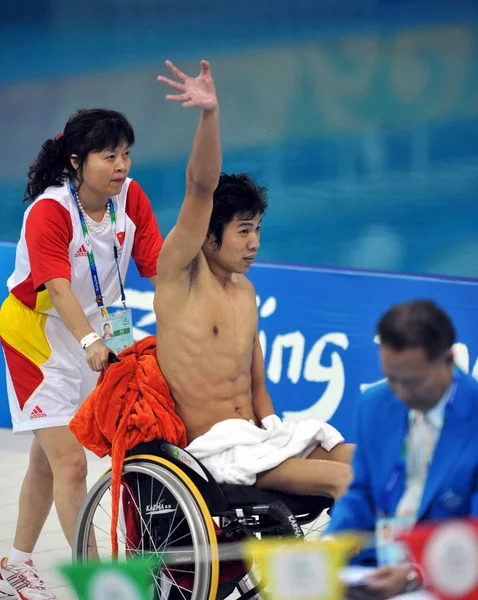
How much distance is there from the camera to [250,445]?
3559 millimetres

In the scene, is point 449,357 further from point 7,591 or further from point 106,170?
point 7,591

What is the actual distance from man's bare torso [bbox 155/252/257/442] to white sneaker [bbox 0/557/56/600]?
993 mm

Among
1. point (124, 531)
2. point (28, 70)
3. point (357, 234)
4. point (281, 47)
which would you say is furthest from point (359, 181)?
point (124, 531)

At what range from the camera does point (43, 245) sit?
4.03 meters

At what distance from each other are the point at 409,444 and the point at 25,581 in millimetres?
2050

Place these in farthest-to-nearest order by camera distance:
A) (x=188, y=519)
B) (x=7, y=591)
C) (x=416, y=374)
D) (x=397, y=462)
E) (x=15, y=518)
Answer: (x=15, y=518), (x=7, y=591), (x=188, y=519), (x=397, y=462), (x=416, y=374)

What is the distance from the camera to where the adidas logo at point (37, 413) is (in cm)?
416

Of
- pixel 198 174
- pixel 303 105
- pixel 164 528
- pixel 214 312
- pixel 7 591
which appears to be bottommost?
pixel 7 591

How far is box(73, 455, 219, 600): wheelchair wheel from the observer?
333cm

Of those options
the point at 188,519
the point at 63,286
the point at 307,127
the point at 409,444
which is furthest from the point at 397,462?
the point at 307,127

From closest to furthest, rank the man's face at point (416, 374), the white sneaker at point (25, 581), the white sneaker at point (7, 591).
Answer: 1. the man's face at point (416, 374)
2. the white sneaker at point (25, 581)
3. the white sneaker at point (7, 591)

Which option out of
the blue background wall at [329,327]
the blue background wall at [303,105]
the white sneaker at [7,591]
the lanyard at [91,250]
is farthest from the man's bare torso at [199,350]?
the blue background wall at [303,105]

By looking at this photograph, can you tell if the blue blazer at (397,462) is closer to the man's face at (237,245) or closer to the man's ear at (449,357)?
the man's ear at (449,357)

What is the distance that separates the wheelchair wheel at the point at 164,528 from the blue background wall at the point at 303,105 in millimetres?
7882
